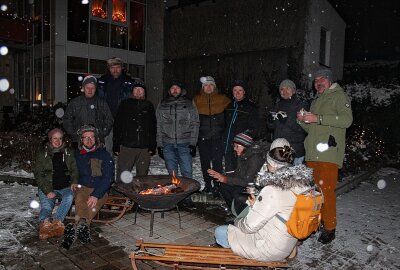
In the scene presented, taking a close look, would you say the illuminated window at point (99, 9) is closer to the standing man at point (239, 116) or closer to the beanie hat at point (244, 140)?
the standing man at point (239, 116)

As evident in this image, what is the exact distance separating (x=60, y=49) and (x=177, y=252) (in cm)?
1422

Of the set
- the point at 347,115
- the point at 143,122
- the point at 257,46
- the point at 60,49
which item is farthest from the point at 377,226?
the point at 60,49

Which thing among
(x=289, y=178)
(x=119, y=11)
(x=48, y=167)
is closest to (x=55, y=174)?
(x=48, y=167)

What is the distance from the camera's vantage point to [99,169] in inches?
196

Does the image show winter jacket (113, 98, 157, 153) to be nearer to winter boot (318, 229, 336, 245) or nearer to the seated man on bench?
the seated man on bench

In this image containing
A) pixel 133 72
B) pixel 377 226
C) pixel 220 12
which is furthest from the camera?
pixel 133 72

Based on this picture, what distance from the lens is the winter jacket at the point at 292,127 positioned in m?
5.11

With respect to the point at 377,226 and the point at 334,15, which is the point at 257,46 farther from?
the point at 377,226

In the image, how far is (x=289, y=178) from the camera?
2.81 metres

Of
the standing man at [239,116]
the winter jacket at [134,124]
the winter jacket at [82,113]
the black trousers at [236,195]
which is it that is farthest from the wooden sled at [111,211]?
the standing man at [239,116]

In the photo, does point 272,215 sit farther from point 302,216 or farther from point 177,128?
point 177,128

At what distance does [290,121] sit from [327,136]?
789 mm

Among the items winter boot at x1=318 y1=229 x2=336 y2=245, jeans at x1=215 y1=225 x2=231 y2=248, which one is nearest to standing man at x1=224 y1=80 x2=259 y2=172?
winter boot at x1=318 y1=229 x2=336 y2=245

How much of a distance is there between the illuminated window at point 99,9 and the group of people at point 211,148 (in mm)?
11358
